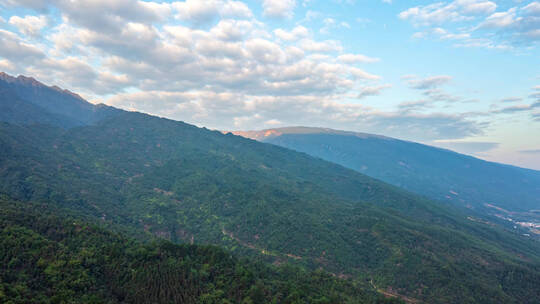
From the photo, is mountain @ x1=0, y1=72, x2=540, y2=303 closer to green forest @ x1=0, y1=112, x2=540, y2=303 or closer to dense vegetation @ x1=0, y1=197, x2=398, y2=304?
green forest @ x1=0, y1=112, x2=540, y2=303

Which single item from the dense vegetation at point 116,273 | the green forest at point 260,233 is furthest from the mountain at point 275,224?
the dense vegetation at point 116,273

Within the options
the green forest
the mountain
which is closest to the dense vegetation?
the green forest

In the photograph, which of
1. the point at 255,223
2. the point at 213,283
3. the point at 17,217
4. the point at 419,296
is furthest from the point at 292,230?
the point at 17,217

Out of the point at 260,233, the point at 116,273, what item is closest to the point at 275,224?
the point at 260,233

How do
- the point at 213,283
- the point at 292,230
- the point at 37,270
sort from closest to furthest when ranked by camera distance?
the point at 37,270, the point at 213,283, the point at 292,230

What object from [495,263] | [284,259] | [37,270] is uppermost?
[37,270]

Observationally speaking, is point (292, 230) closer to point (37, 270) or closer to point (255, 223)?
point (255, 223)

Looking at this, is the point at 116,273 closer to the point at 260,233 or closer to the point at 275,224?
the point at 260,233
